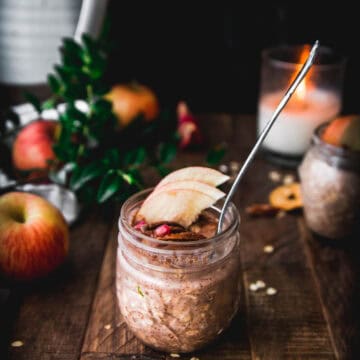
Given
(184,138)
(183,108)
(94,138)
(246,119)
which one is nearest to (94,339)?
(94,138)

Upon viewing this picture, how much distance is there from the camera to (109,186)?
3.36ft

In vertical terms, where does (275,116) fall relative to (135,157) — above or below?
above

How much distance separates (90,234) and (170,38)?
0.82 metres

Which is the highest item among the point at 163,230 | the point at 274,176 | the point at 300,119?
the point at 163,230

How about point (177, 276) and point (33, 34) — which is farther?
point (33, 34)

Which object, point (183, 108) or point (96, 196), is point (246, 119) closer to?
point (183, 108)

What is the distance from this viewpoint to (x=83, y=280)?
96cm

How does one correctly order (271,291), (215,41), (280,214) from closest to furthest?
(271,291)
(280,214)
(215,41)

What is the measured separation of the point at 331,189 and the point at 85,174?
1.41ft

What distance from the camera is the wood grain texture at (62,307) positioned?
807 millimetres

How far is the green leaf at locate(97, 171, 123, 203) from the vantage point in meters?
1.01

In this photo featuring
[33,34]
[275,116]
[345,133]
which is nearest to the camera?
[275,116]

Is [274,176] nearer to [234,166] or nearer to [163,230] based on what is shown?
[234,166]

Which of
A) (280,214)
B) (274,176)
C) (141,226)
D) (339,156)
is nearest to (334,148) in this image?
(339,156)
